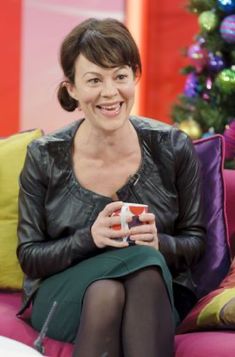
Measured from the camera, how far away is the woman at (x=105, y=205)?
1.74m

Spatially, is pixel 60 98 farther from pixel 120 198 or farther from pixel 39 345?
pixel 39 345

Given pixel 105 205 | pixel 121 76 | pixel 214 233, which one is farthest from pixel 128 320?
pixel 121 76

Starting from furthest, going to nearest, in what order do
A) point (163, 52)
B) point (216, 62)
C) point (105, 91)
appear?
point (163, 52), point (216, 62), point (105, 91)

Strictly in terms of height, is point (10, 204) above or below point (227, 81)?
below

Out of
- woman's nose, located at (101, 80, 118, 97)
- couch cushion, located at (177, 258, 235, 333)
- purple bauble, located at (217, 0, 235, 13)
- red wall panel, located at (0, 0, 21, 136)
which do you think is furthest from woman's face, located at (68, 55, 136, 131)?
red wall panel, located at (0, 0, 21, 136)

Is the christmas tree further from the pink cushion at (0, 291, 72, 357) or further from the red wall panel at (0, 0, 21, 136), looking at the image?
the pink cushion at (0, 291, 72, 357)

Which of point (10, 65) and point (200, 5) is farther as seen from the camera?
point (10, 65)

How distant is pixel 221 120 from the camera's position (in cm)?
340

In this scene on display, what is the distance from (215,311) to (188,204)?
30 centimetres

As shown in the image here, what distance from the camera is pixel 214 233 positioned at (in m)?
2.09

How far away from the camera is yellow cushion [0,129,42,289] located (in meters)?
2.21

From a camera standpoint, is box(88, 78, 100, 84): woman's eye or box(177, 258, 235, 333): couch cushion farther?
box(88, 78, 100, 84): woman's eye

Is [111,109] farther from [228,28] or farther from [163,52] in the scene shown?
[163,52]

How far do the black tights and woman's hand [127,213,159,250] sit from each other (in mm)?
120
